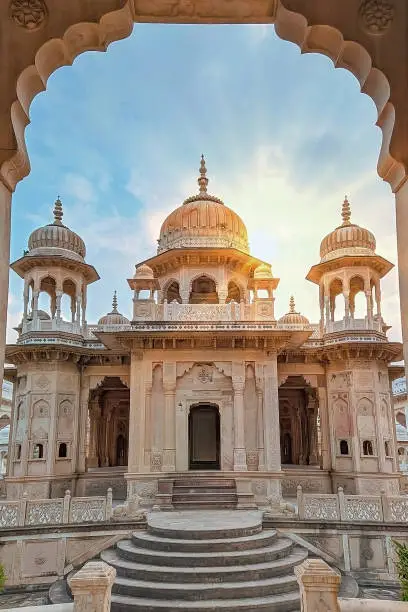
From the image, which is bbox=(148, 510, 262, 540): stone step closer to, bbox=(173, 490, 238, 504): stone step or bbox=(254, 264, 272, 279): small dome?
bbox=(173, 490, 238, 504): stone step

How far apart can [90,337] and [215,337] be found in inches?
238

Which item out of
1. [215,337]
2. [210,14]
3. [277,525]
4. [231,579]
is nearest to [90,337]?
[215,337]

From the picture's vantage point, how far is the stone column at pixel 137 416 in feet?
50.6

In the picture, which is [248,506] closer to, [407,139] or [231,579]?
[231,579]

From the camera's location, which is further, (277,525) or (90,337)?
(90,337)

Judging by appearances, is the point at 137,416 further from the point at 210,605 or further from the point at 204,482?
the point at 210,605

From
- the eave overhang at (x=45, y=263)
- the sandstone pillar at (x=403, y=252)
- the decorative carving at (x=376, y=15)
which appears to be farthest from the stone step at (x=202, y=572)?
the eave overhang at (x=45, y=263)

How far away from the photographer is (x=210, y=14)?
412cm

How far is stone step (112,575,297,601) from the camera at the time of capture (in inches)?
358

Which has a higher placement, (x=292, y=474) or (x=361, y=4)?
(x=361, y=4)

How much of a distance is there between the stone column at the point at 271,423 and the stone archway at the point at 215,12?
12.7m

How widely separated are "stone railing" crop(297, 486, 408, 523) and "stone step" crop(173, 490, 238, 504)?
8.15 ft

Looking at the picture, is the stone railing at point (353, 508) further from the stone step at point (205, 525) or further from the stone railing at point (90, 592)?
the stone railing at point (90, 592)

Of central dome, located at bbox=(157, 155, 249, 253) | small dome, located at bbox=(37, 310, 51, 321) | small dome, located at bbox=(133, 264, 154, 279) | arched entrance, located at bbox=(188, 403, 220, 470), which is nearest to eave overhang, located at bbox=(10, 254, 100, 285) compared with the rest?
small dome, located at bbox=(37, 310, 51, 321)
